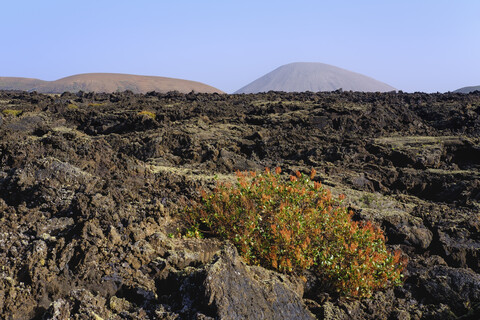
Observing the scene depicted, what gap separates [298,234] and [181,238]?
1.54 metres

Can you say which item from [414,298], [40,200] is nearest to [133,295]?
[40,200]

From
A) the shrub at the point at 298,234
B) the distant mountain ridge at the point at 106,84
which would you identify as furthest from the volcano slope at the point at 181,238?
the distant mountain ridge at the point at 106,84

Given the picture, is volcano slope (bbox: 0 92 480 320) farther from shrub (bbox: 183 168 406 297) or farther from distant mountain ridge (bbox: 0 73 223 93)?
distant mountain ridge (bbox: 0 73 223 93)

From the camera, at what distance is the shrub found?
15.7ft

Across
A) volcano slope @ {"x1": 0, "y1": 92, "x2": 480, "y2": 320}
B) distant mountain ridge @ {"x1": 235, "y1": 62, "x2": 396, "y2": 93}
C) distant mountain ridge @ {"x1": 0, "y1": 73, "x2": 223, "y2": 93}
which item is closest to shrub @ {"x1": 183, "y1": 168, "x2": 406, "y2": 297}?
volcano slope @ {"x1": 0, "y1": 92, "x2": 480, "y2": 320}

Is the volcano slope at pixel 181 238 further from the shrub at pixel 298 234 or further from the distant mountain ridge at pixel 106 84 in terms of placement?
the distant mountain ridge at pixel 106 84

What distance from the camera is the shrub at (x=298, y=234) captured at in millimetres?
4773

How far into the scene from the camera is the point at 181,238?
Answer: 17.5 feet

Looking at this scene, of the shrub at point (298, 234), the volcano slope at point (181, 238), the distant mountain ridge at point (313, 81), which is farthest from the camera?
the distant mountain ridge at point (313, 81)

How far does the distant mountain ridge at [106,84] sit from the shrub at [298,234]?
242ft

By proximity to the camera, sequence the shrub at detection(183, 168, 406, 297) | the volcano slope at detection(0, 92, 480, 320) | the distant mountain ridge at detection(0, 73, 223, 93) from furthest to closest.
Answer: the distant mountain ridge at detection(0, 73, 223, 93) → the shrub at detection(183, 168, 406, 297) → the volcano slope at detection(0, 92, 480, 320)

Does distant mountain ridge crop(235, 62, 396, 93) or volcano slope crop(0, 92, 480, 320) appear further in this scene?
distant mountain ridge crop(235, 62, 396, 93)

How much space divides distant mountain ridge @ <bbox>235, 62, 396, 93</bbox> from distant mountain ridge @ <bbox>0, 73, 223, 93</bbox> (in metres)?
35.4

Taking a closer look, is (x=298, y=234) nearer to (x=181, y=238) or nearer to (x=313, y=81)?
(x=181, y=238)
